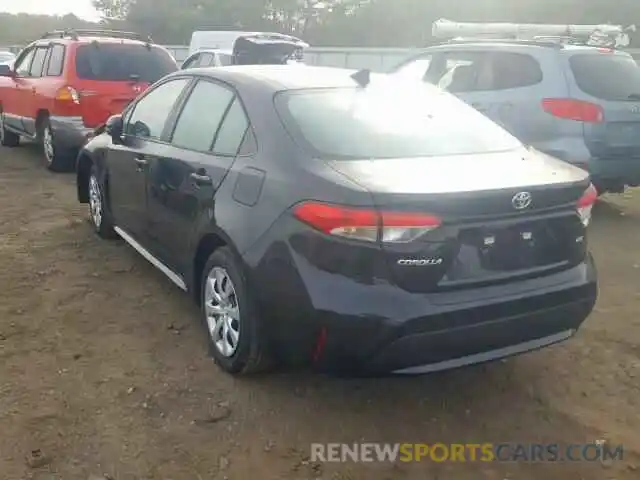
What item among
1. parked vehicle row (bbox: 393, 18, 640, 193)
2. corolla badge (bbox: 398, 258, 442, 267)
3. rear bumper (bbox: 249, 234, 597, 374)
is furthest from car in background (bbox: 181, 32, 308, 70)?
corolla badge (bbox: 398, 258, 442, 267)

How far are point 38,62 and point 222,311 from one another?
718 cm

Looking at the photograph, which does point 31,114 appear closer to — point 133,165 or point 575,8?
point 133,165

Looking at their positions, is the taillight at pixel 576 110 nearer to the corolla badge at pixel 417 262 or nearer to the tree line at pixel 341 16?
the corolla badge at pixel 417 262

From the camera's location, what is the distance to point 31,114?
373 inches

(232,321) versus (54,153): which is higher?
(232,321)

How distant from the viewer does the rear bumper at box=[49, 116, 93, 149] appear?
8539 mm

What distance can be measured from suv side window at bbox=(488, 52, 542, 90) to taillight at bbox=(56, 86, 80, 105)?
4580 mm

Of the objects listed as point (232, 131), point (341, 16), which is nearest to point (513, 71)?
point (232, 131)

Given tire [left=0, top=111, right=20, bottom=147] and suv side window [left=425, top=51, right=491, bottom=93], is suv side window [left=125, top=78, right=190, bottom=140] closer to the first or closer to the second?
suv side window [left=425, top=51, right=491, bottom=93]

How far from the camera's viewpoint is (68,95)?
334 inches

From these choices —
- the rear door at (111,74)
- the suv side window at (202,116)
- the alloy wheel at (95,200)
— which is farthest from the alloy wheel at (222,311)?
the rear door at (111,74)

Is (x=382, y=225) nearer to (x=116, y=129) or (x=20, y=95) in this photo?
(x=116, y=129)

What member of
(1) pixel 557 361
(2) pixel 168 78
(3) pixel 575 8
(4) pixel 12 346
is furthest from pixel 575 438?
(3) pixel 575 8

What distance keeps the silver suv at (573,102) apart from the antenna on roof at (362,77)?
3.05 metres
